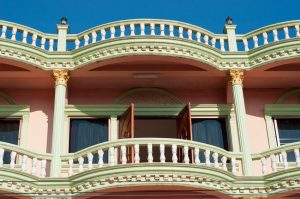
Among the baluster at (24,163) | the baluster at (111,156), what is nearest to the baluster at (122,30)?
the baluster at (111,156)

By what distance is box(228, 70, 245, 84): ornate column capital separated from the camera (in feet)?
45.8

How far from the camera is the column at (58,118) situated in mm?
12352

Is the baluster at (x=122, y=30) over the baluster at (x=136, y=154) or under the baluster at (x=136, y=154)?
over

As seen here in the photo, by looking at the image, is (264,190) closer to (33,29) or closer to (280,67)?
(280,67)

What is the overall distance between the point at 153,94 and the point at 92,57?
229cm

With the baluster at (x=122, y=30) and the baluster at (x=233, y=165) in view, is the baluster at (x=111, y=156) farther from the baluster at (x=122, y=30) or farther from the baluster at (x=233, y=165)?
the baluster at (x=122, y=30)

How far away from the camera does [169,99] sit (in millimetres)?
15188

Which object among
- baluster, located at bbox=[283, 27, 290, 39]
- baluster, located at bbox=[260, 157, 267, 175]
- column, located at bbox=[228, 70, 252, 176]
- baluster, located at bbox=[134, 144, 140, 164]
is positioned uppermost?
baluster, located at bbox=[283, 27, 290, 39]

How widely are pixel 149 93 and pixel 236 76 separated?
2657 mm

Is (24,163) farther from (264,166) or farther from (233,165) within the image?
(264,166)

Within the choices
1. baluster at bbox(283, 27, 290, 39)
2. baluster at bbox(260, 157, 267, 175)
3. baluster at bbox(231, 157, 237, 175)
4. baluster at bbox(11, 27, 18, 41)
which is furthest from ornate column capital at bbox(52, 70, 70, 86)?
baluster at bbox(283, 27, 290, 39)

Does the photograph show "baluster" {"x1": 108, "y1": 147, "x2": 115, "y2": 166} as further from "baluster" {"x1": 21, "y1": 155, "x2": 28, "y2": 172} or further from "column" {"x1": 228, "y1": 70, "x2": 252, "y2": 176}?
"column" {"x1": 228, "y1": 70, "x2": 252, "y2": 176}

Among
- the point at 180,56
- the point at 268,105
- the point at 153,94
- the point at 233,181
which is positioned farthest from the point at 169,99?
the point at 233,181

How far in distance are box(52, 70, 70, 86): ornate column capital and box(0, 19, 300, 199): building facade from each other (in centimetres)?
3
